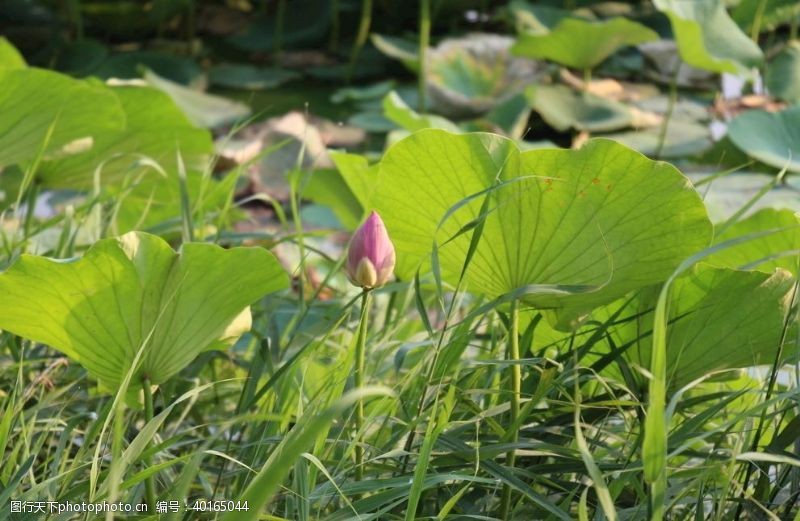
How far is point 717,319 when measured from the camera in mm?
710

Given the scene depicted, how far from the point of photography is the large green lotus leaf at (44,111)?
0.99 meters

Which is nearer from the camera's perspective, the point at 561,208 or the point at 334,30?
the point at 561,208

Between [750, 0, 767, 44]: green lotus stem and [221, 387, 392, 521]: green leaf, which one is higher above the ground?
[221, 387, 392, 521]: green leaf

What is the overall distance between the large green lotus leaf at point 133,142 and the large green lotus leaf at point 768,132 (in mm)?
1411

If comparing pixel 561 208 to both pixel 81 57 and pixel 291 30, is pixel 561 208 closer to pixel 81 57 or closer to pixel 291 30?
pixel 81 57

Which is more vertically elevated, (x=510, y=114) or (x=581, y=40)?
(x=581, y=40)

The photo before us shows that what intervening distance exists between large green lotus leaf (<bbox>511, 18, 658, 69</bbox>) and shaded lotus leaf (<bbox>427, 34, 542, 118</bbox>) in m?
0.31

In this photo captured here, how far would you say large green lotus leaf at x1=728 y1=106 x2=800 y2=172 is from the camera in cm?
234

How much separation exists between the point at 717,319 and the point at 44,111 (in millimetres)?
628

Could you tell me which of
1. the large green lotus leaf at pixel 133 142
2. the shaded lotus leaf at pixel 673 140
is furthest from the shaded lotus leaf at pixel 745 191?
the large green lotus leaf at pixel 133 142

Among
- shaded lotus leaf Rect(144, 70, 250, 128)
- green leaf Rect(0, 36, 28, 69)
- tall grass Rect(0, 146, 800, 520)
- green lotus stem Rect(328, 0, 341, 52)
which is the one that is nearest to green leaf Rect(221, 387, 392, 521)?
tall grass Rect(0, 146, 800, 520)

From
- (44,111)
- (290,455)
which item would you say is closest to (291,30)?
(44,111)

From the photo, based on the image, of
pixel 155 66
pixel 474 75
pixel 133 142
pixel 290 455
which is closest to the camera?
pixel 290 455

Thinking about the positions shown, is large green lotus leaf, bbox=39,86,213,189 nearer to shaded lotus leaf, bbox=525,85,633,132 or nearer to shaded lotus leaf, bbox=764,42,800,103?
shaded lotus leaf, bbox=525,85,633,132
